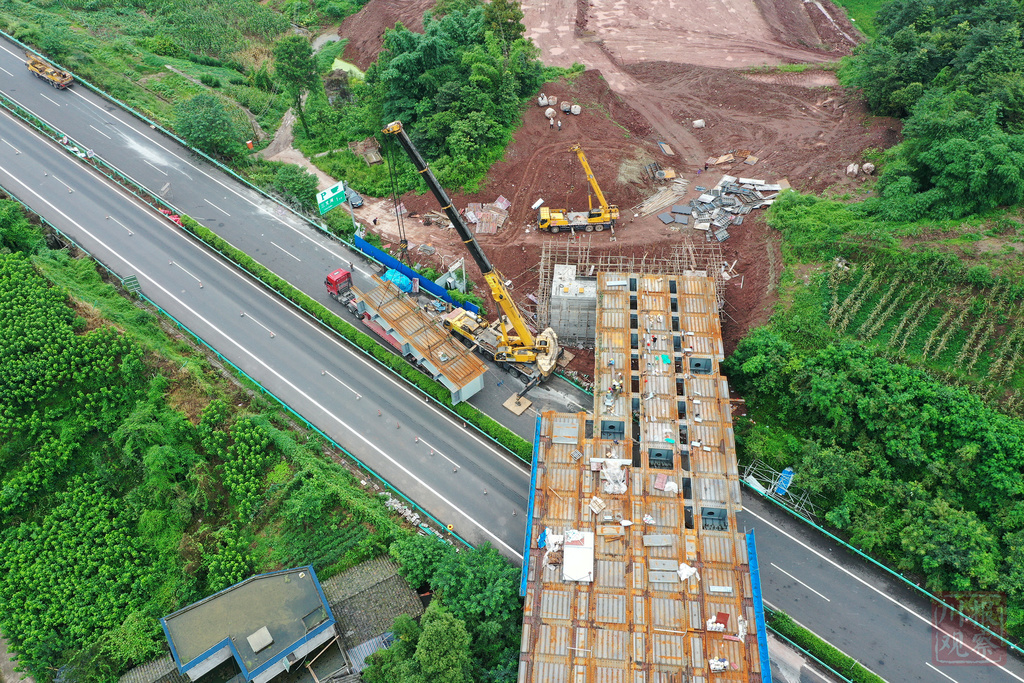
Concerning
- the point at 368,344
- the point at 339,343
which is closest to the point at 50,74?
the point at 339,343

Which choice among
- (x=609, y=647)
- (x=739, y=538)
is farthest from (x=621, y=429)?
(x=609, y=647)

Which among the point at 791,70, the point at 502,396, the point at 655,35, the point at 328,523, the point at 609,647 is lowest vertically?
the point at 609,647

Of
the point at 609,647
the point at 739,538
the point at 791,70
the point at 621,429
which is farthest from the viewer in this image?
the point at 791,70

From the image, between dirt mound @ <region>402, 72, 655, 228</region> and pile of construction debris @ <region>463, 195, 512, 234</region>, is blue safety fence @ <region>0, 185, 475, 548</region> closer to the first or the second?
dirt mound @ <region>402, 72, 655, 228</region>

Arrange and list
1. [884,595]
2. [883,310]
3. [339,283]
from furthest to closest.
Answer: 1. [339,283]
2. [883,310]
3. [884,595]

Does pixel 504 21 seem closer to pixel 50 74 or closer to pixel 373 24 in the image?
pixel 373 24

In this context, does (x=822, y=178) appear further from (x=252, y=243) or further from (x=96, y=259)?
(x=96, y=259)

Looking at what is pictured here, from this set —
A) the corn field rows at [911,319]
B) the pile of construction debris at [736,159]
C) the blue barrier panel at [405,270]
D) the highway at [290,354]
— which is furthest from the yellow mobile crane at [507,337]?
the pile of construction debris at [736,159]
